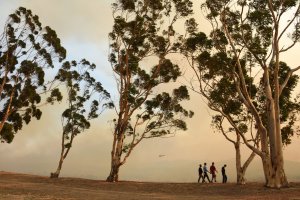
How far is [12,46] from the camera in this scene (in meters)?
42.6

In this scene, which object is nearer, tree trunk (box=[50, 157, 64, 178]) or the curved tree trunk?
the curved tree trunk

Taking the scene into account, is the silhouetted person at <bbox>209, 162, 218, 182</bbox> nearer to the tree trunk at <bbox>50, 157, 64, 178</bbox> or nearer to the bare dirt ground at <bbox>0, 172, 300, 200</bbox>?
the bare dirt ground at <bbox>0, 172, 300, 200</bbox>

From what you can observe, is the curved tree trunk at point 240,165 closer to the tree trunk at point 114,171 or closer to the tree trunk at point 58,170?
the tree trunk at point 114,171

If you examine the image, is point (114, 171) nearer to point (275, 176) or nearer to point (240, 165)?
point (240, 165)

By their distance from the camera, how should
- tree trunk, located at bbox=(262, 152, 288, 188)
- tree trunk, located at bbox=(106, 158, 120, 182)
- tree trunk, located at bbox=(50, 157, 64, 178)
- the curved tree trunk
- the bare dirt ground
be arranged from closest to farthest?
the bare dirt ground
tree trunk, located at bbox=(262, 152, 288, 188)
the curved tree trunk
tree trunk, located at bbox=(106, 158, 120, 182)
tree trunk, located at bbox=(50, 157, 64, 178)

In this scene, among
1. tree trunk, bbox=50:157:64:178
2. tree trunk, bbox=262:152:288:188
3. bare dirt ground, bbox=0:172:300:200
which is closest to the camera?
bare dirt ground, bbox=0:172:300:200

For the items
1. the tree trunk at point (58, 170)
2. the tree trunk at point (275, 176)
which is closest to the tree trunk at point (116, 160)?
the tree trunk at point (58, 170)

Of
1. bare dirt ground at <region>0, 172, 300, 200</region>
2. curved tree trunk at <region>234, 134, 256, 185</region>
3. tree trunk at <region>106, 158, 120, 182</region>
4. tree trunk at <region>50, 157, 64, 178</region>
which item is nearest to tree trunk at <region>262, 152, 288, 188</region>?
bare dirt ground at <region>0, 172, 300, 200</region>

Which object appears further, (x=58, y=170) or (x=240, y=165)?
(x=58, y=170)

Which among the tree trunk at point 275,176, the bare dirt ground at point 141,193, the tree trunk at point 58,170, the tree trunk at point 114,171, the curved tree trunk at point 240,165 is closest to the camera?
the bare dirt ground at point 141,193

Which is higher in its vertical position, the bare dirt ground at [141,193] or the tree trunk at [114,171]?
the tree trunk at [114,171]

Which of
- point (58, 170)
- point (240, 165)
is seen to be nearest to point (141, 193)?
point (240, 165)

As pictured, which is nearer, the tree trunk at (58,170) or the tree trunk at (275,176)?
the tree trunk at (275,176)

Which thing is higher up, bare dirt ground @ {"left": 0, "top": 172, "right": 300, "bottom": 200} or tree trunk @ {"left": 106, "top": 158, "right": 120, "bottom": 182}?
tree trunk @ {"left": 106, "top": 158, "right": 120, "bottom": 182}
